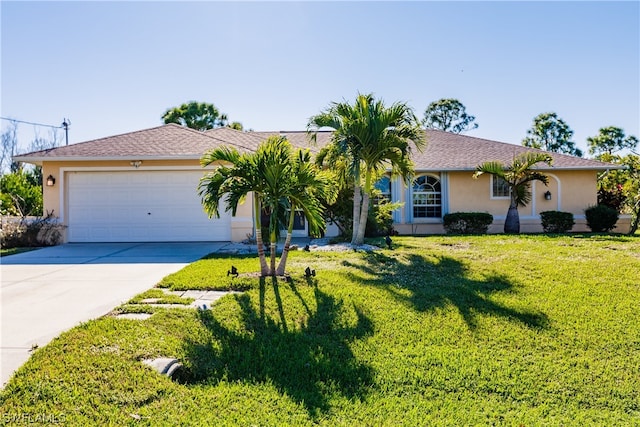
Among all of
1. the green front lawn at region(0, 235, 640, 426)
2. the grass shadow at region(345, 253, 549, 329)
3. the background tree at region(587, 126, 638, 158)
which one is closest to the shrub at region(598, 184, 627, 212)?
the grass shadow at region(345, 253, 549, 329)

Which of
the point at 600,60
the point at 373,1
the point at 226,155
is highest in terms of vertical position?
the point at 373,1

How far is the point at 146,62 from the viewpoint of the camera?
14320 millimetres

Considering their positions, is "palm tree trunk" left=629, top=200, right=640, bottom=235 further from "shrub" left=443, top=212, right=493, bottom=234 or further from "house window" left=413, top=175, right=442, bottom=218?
"house window" left=413, top=175, right=442, bottom=218

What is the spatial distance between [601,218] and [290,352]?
15.7 metres

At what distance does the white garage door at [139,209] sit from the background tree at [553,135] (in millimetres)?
33302

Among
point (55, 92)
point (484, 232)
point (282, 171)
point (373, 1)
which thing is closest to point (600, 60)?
point (484, 232)

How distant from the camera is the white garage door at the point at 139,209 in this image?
13.1 meters

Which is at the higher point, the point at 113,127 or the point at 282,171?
the point at 113,127

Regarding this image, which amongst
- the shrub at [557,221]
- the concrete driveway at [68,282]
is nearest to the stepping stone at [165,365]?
the concrete driveway at [68,282]

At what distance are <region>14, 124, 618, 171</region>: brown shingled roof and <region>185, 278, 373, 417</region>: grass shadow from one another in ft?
25.9

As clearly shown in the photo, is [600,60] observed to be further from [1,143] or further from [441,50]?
[1,143]

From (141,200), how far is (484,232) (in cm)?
1229

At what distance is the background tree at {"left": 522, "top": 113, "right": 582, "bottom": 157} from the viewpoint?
3703 centimetres

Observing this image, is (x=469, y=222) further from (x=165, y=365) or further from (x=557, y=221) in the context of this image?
(x=165, y=365)
